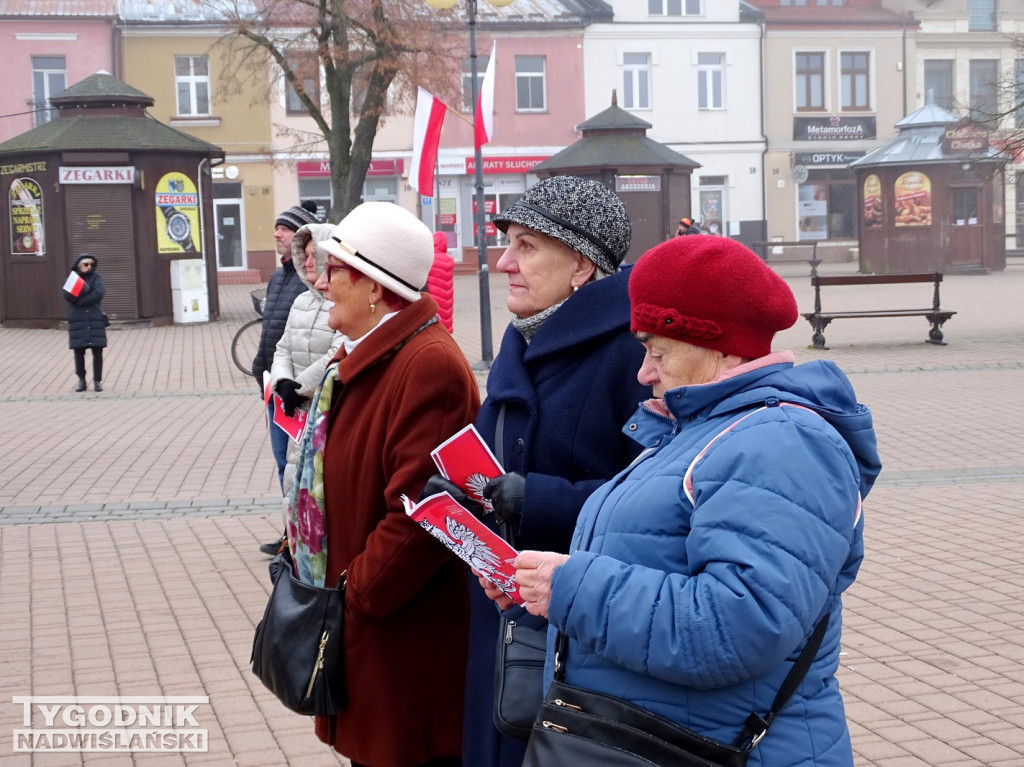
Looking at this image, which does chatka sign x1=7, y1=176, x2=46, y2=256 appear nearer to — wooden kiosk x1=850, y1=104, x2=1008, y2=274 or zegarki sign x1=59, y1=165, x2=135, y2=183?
zegarki sign x1=59, y1=165, x2=135, y2=183

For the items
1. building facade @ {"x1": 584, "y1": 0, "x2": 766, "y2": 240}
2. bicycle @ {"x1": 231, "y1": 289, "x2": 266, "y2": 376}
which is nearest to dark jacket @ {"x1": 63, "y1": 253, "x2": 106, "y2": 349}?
bicycle @ {"x1": 231, "y1": 289, "x2": 266, "y2": 376}

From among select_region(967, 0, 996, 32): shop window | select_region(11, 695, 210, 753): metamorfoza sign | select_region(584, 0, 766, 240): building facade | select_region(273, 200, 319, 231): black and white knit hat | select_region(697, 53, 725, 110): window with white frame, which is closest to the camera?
select_region(11, 695, 210, 753): metamorfoza sign

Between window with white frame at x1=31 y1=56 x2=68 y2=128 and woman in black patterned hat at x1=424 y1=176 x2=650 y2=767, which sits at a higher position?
window with white frame at x1=31 y1=56 x2=68 y2=128

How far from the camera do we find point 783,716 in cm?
203

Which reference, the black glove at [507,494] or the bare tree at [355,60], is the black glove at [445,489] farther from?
the bare tree at [355,60]

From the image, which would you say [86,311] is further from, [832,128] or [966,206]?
[832,128]

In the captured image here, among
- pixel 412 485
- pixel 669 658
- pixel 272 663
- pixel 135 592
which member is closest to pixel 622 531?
pixel 669 658

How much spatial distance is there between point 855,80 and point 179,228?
2982cm

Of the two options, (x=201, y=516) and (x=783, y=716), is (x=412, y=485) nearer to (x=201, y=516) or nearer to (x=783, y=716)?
(x=783, y=716)

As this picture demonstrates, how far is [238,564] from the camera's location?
6.86 meters

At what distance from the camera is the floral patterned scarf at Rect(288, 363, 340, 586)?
3.16m

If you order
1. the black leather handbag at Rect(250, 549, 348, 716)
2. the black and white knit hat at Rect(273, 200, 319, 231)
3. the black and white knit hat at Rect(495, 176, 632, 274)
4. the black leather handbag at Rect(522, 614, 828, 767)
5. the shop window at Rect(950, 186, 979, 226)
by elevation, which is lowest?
the black leather handbag at Rect(250, 549, 348, 716)

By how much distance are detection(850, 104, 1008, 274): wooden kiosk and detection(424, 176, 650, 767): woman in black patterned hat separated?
31.1m

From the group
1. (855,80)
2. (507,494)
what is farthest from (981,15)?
(507,494)
